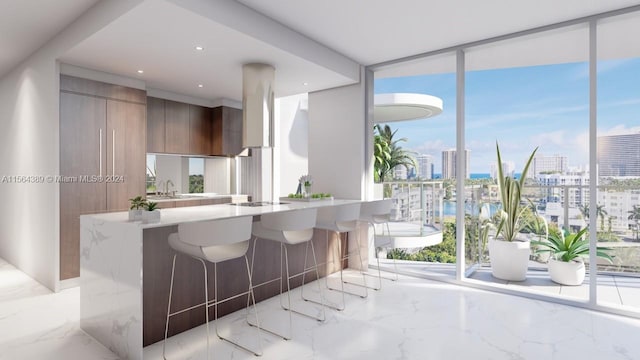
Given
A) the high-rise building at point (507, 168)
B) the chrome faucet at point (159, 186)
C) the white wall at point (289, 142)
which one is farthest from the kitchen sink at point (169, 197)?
the high-rise building at point (507, 168)

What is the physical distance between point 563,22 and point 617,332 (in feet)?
8.79

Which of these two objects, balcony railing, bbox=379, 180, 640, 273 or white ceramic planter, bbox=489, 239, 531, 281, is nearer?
balcony railing, bbox=379, 180, 640, 273

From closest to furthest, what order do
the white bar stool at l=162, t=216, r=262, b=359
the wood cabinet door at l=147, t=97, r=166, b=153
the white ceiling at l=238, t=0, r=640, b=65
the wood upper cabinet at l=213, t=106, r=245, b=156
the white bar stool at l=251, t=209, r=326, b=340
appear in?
the white bar stool at l=162, t=216, r=262, b=359, the white bar stool at l=251, t=209, r=326, b=340, the white ceiling at l=238, t=0, r=640, b=65, the wood cabinet door at l=147, t=97, r=166, b=153, the wood upper cabinet at l=213, t=106, r=245, b=156

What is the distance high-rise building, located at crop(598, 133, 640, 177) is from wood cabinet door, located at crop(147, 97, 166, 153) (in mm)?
5224

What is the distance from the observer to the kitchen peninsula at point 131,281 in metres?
2.19

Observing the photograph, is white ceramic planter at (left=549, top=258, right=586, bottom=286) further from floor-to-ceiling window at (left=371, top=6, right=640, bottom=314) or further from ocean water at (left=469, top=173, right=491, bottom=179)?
ocean water at (left=469, top=173, right=491, bottom=179)

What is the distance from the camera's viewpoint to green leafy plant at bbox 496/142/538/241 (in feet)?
12.7

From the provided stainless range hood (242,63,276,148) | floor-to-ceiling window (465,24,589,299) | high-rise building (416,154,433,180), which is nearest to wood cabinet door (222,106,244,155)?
stainless range hood (242,63,276,148)

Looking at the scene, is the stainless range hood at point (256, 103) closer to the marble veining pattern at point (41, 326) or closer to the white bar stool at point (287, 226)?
the white bar stool at point (287, 226)

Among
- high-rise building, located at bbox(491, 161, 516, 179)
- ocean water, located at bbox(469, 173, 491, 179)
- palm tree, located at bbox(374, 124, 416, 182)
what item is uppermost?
palm tree, located at bbox(374, 124, 416, 182)

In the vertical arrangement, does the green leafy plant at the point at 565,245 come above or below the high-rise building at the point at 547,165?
below

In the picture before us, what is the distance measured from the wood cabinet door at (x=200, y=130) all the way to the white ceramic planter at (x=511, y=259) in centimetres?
436

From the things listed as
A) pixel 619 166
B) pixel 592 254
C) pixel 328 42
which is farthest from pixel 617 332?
pixel 328 42

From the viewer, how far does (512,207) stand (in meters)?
3.89
